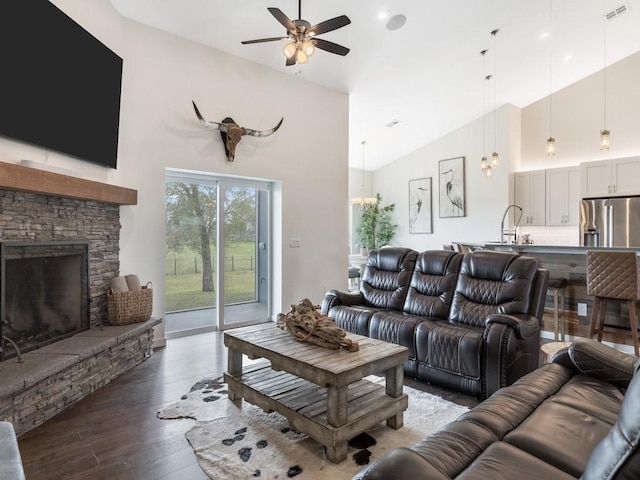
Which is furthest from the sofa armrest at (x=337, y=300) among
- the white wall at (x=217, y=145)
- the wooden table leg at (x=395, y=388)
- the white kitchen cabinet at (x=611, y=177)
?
the white kitchen cabinet at (x=611, y=177)

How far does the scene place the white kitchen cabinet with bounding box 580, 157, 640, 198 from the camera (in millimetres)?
6363

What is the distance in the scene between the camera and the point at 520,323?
9.20ft

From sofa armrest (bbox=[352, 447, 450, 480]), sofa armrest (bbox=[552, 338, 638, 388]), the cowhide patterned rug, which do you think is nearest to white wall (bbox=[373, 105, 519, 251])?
the cowhide patterned rug

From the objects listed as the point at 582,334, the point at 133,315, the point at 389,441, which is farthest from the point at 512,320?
the point at 133,315

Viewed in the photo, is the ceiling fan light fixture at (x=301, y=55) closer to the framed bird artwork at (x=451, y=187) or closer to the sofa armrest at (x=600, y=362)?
the sofa armrest at (x=600, y=362)

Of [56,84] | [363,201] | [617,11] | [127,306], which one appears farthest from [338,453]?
[617,11]

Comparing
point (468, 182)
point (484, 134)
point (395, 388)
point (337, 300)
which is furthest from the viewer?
point (468, 182)

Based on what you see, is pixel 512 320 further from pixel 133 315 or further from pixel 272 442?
pixel 133 315

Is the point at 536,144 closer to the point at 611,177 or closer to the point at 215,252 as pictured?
the point at 611,177

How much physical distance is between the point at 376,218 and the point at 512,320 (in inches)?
263

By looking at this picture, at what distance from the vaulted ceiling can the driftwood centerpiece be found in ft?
10.9

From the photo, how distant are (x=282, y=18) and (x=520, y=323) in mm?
3066

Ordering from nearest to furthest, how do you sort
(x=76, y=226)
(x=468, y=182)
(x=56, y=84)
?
(x=56, y=84) < (x=76, y=226) < (x=468, y=182)

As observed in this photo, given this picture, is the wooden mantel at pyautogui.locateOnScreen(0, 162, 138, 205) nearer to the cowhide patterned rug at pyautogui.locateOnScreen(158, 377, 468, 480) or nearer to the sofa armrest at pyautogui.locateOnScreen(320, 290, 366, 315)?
the cowhide patterned rug at pyautogui.locateOnScreen(158, 377, 468, 480)
